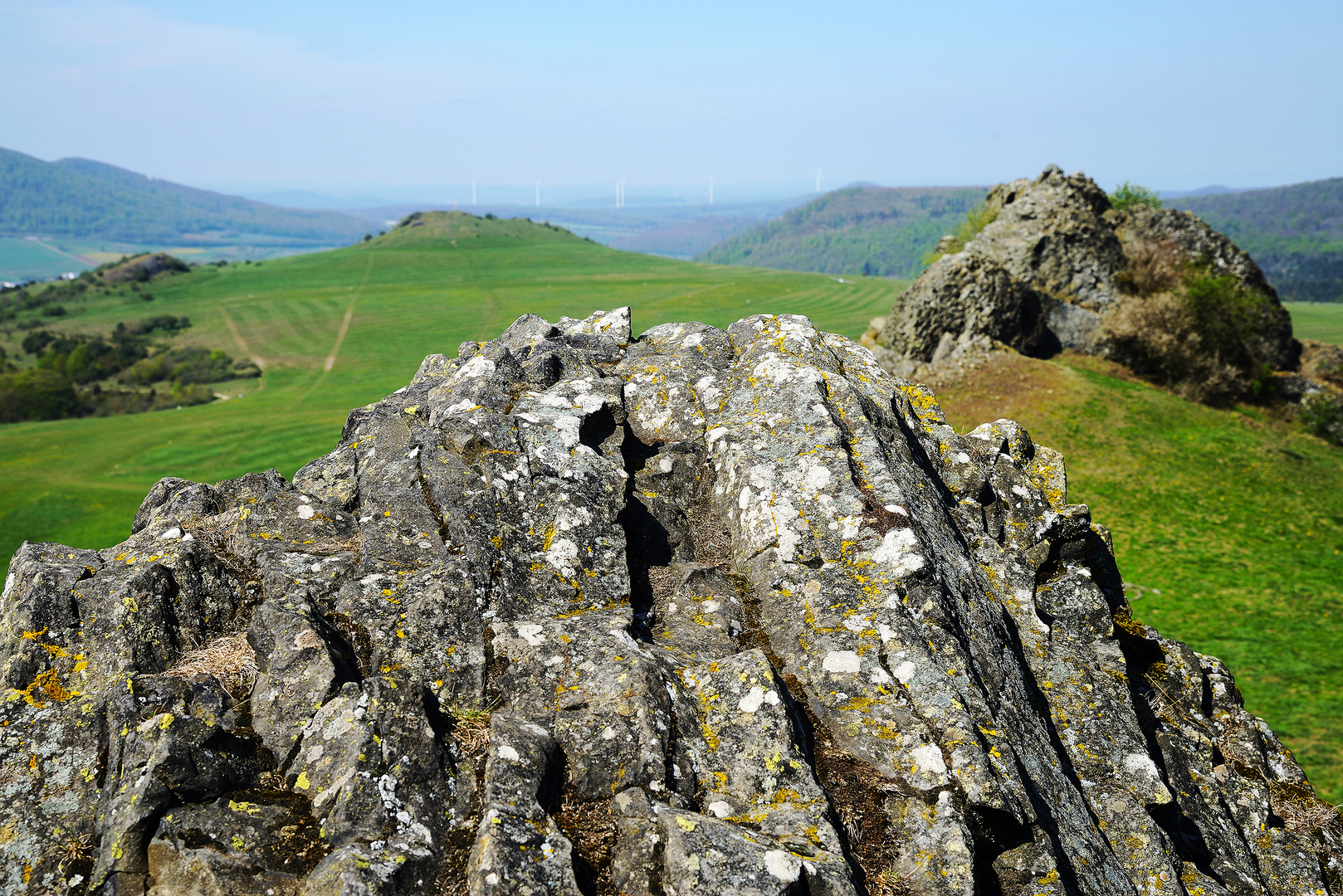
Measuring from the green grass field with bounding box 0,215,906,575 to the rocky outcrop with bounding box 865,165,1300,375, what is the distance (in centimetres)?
3104

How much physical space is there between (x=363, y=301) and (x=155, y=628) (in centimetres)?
13448

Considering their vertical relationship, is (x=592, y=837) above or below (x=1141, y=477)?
above

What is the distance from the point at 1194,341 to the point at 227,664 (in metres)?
41.5

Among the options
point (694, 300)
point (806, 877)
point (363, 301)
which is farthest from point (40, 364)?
point (806, 877)

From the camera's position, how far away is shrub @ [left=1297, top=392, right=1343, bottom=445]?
3397 cm

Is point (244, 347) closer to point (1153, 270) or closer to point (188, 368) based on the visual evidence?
point (188, 368)

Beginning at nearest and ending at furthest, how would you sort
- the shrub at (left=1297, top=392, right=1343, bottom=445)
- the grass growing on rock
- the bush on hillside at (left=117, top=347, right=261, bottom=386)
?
the grass growing on rock < the shrub at (left=1297, top=392, right=1343, bottom=445) < the bush on hillside at (left=117, top=347, right=261, bottom=386)

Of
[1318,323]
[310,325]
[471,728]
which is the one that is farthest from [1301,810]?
[310,325]

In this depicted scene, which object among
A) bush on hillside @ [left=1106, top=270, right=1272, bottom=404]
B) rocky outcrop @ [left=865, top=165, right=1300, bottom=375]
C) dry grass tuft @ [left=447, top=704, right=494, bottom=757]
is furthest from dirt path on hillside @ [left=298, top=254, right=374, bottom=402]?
dry grass tuft @ [left=447, top=704, right=494, bottom=757]

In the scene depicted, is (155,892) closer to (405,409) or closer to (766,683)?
(766,683)

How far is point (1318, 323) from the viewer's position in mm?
86312

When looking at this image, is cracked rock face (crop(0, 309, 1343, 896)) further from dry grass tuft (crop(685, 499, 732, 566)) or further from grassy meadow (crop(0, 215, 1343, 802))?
grassy meadow (crop(0, 215, 1343, 802))

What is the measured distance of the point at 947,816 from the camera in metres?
6.30

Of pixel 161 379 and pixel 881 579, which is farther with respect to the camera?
pixel 161 379
